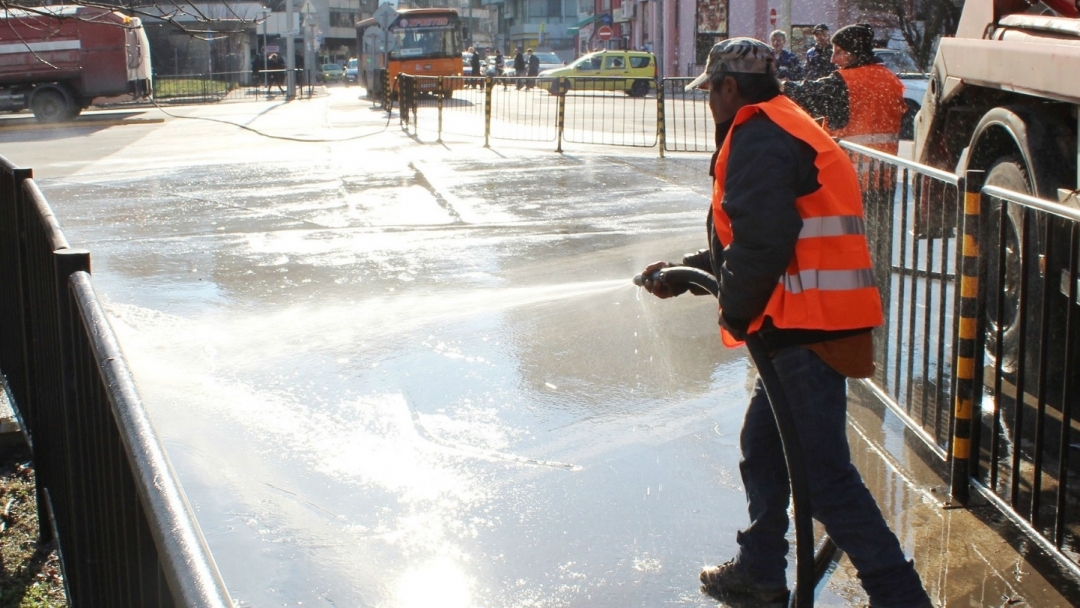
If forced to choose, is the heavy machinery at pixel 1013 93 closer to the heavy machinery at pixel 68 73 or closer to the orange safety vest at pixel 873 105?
the orange safety vest at pixel 873 105

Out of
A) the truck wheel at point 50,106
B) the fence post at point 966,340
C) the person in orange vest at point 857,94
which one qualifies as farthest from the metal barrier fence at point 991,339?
the truck wheel at point 50,106

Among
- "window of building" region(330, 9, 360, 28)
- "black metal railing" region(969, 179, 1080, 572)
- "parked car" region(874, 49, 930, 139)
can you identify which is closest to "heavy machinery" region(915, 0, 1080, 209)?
"black metal railing" region(969, 179, 1080, 572)

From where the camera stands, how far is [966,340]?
14.1 feet

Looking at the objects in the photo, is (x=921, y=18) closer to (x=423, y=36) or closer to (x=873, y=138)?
(x=423, y=36)

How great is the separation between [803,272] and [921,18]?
3156 cm

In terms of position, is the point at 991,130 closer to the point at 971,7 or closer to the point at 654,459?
the point at 971,7

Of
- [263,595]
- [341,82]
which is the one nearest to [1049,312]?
[263,595]

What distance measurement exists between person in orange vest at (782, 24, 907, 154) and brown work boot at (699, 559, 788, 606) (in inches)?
206

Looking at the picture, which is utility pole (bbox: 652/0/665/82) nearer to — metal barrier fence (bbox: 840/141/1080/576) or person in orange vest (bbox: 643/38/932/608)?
metal barrier fence (bbox: 840/141/1080/576)

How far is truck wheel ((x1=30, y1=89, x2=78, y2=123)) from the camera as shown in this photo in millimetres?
27500

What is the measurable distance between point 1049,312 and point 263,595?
2.79m

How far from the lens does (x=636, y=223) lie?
11.0 m

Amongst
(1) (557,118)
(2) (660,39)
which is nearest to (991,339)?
(1) (557,118)

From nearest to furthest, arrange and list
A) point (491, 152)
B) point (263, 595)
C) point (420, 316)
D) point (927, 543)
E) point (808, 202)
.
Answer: point (808, 202)
point (263, 595)
point (927, 543)
point (420, 316)
point (491, 152)
